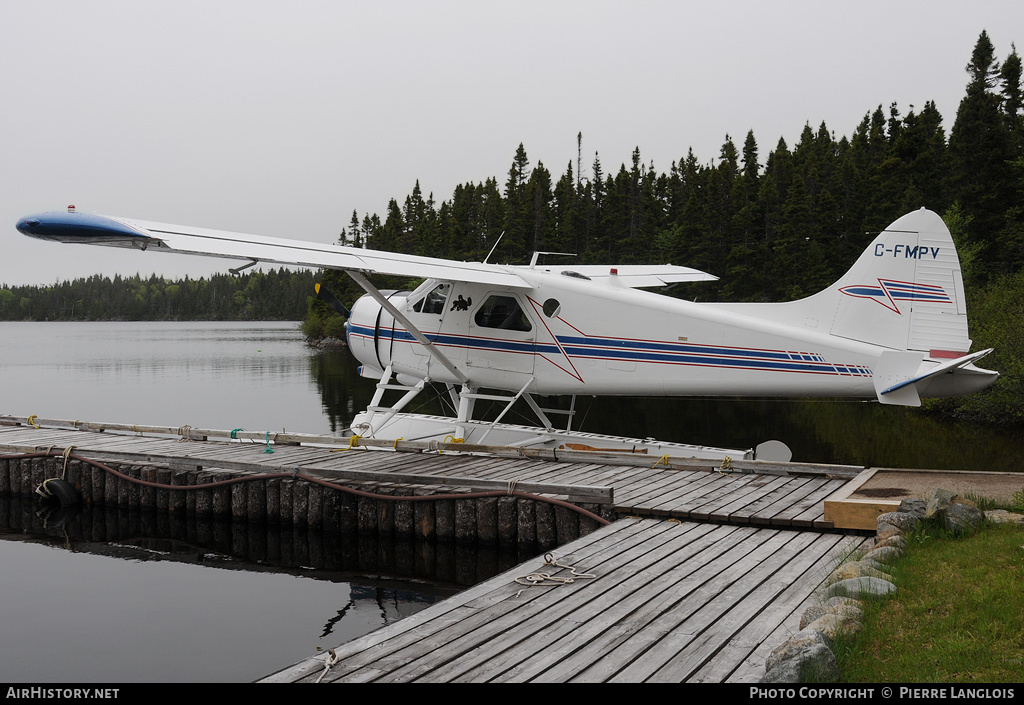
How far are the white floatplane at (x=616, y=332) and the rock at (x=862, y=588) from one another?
4.09 m

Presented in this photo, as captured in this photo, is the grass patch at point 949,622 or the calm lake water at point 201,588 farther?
the calm lake water at point 201,588

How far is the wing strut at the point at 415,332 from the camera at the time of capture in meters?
9.96

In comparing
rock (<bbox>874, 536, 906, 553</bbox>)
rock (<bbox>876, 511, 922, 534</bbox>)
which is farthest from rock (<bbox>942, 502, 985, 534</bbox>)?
rock (<bbox>874, 536, 906, 553</bbox>)

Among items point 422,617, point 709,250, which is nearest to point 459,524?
point 422,617

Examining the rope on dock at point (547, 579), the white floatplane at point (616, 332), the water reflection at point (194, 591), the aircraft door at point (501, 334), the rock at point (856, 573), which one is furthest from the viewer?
the aircraft door at point (501, 334)

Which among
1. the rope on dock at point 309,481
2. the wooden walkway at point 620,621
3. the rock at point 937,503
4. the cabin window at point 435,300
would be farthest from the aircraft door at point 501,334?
the rock at point 937,503

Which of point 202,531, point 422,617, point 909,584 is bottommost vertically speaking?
point 202,531

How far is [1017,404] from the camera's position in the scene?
17.5 m

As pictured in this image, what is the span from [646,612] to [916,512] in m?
1.99

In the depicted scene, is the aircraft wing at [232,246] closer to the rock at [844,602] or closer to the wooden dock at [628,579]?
the wooden dock at [628,579]

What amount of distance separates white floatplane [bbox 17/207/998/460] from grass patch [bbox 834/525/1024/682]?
3.58 m

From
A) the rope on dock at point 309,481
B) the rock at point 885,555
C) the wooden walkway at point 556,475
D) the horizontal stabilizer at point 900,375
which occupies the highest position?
the horizontal stabilizer at point 900,375
